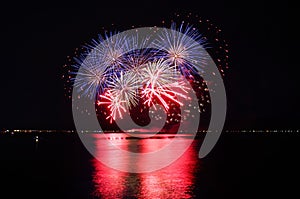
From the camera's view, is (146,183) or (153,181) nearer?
(146,183)

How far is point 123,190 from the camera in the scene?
13.2 meters

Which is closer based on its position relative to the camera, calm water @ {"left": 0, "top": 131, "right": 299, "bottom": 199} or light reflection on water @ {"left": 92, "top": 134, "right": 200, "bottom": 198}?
light reflection on water @ {"left": 92, "top": 134, "right": 200, "bottom": 198}

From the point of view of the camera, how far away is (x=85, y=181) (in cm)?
1534

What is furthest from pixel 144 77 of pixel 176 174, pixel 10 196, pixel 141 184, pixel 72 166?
pixel 10 196

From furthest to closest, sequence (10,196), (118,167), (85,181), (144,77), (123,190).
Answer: (144,77) → (118,167) → (85,181) → (123,190) → (10,196)

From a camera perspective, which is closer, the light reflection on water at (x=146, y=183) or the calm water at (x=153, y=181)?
the light reflection on water at (x=146, y=183)

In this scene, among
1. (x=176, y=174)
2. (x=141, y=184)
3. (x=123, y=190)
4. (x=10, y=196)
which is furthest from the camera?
(x=176, y=174)

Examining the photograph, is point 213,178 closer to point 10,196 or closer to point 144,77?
point 10,196

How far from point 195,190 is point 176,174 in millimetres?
3888

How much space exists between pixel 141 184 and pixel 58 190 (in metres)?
2.79

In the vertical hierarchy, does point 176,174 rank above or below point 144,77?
below

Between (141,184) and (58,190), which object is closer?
(58,190)

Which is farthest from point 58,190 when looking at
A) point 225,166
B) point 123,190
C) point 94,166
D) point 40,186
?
point 225,166

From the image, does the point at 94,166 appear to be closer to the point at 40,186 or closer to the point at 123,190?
the point at 40,186
